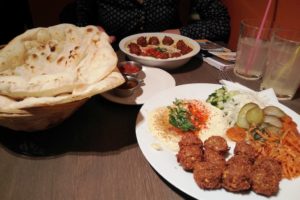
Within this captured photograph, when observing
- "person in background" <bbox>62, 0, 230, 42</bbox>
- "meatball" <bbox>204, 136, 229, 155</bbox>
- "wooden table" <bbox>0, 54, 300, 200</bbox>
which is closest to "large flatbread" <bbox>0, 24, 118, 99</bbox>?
"wooden table" <bbox>0, 54, 300, 200</bbox>

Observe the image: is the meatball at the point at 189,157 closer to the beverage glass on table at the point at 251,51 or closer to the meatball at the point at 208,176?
the meatball at the point at 208,176

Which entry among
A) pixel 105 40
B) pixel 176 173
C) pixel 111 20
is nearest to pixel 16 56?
pixel 105 40

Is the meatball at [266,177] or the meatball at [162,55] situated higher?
the meatball at [162,55]

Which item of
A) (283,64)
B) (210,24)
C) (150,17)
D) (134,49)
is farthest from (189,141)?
(150,17)

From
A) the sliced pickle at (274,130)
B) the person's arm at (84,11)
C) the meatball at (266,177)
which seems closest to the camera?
the meatball at (266,177)

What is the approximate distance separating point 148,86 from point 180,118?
41cm

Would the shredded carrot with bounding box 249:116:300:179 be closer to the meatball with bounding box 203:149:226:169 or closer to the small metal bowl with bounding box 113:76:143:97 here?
the meatball with bounding box 203:149:226:169

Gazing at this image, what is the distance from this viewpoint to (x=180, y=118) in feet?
4.40

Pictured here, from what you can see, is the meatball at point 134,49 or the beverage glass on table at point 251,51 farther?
the meatball at point 134,49

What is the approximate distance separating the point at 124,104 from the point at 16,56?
2.04 feet

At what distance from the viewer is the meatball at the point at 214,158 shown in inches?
41.7

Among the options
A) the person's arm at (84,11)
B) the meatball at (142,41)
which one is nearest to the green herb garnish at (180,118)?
the meatball at (142,41)

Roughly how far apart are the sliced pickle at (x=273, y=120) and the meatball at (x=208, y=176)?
0.46 meters

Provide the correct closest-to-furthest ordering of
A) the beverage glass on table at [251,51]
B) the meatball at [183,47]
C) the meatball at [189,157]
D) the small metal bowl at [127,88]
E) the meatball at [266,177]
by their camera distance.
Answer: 1. the meatball at [266,177]
2. the meatball at [189,157]
3. the small metal bowl at [127,88]
4. the beverage glass on table at [251,51]
5. the meatball at [183,47]
